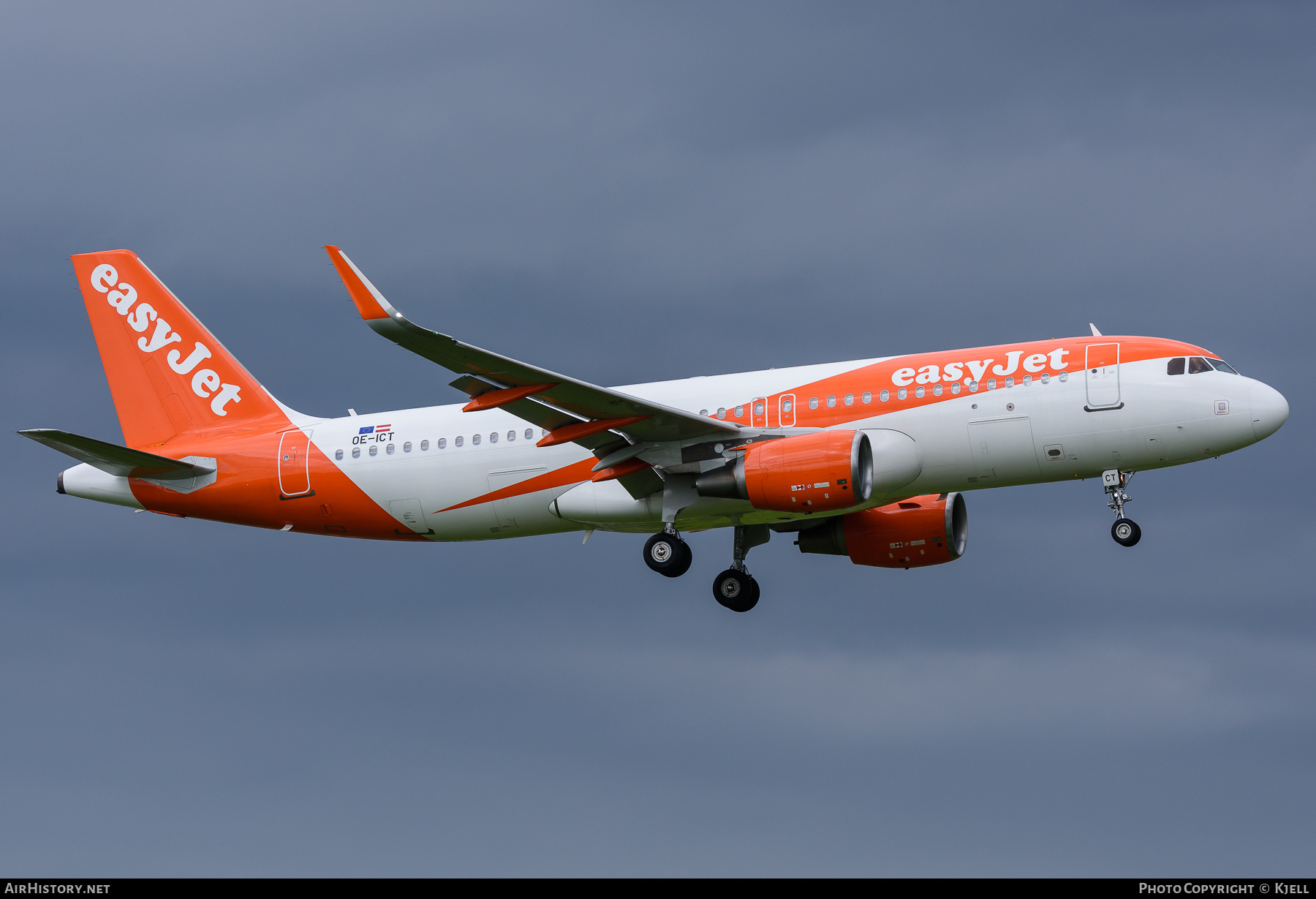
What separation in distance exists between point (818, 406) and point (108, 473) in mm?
18899

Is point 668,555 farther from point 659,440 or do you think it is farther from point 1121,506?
point 1121,506

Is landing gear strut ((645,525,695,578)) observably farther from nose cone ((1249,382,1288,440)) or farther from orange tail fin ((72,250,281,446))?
nose cone ((1249,382,1288,440))

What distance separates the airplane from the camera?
109 feet

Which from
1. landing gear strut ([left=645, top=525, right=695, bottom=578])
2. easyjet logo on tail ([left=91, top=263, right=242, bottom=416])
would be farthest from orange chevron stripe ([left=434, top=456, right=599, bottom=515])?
easyjet logo on tail ([left=91, top=263, right=242, bottom=416])

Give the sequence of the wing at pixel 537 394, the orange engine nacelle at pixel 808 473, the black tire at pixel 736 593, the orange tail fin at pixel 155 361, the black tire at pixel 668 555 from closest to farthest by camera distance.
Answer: the wing at pixel 537 394
the orange engine nacelle at pixel 808 473
the black tire at pixel 668 555
the black tire at pixel 736 593
the orange tail fin at pixel 155 361

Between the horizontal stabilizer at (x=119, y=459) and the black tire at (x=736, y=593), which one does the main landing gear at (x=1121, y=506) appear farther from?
the horizontal stabilizer at (x=119, y=459)

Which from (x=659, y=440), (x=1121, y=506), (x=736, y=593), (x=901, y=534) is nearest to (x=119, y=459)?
(x=659, y=440)

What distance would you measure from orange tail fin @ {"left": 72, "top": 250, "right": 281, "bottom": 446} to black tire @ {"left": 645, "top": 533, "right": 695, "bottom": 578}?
469 inches

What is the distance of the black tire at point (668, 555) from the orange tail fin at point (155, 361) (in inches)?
469

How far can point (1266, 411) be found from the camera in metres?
33.1

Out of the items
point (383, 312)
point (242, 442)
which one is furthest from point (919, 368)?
point (242, 442)

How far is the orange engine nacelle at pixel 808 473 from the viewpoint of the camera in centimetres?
3297

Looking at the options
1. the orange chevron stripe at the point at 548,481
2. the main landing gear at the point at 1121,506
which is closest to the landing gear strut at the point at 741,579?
the orange chevron stripe at the point at 548,481

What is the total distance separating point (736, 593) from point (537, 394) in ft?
30.1
